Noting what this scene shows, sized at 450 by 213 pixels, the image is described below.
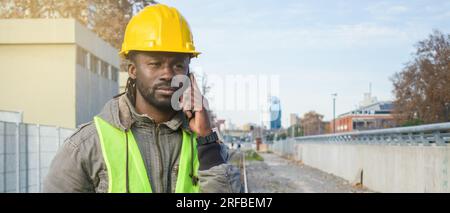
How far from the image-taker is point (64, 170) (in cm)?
220

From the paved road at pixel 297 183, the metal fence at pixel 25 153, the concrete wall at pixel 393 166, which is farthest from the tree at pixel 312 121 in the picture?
the metal fence at pixel 25 153

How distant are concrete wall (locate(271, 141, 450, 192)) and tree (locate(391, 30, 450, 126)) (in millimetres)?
999

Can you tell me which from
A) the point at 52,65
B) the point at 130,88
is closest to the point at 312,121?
the point at 52,65

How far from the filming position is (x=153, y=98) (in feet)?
7.57

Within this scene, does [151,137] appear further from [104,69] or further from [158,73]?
[104,69]

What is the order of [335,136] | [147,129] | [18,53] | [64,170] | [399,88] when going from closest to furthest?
[64,170] → [147,129] → [399,88] → [18,53] → [335,136]

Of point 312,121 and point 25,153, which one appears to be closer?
point 25,153

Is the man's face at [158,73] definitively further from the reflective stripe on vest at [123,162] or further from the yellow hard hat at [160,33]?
the reflective stripe on vest at [123,162]

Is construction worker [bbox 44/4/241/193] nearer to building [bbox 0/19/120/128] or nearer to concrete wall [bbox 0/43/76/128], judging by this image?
building [bbox 0/19/120/128]

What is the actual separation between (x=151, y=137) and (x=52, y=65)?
13.0m

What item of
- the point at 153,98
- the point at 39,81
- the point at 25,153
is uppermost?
the point at 39,81
